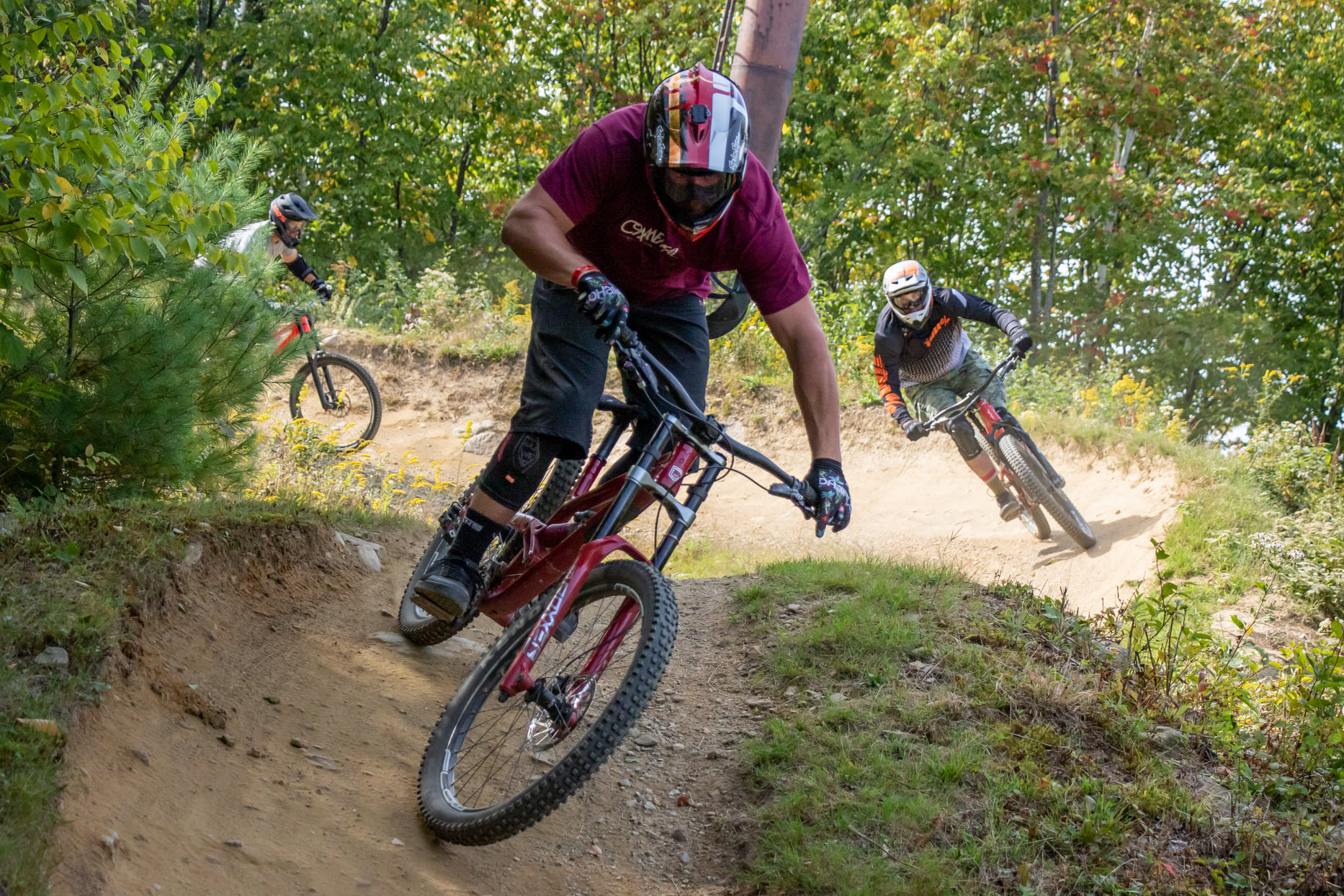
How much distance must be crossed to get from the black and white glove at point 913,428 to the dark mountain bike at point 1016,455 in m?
0.18

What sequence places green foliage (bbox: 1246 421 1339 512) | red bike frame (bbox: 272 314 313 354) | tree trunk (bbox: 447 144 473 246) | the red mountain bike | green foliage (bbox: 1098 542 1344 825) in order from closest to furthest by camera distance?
1. the red mountain bike
2. green foliage (bbox: 1098 542 1344 825)
3. red bike frame (bbox: 272 314 313 354)
4. green foliage (bbox: 1246 421 1339 512)
5. tree trunk (bbox: 447 144 473 246)

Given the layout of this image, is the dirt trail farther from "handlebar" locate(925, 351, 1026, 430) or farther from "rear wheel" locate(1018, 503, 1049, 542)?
"rear wheel" locate(1018, 503, 1049, 542)

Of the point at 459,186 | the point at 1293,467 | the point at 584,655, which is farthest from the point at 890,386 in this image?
the point at 459,186

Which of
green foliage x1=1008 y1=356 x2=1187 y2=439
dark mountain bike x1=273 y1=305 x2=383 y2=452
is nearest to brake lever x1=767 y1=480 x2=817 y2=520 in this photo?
dark mountain bike x1=273 y1=305 x2=383 y2=452

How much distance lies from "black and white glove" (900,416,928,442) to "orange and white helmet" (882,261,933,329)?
3.21ft

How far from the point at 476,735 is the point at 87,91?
2657 millimetres

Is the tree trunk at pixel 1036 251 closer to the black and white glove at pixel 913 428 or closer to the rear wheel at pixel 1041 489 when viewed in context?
the rear wheel at pixel 1041 489

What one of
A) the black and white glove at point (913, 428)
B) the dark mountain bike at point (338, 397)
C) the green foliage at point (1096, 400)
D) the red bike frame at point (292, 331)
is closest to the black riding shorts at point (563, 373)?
the red bike frame at point (292, 331)

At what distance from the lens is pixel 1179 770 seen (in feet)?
11.0

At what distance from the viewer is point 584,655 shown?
3.10 m

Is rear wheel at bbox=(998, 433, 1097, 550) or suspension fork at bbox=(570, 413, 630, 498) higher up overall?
suspension fork at bbox=(570, 413, 630, 498)

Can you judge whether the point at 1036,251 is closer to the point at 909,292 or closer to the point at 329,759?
the point at 909,292

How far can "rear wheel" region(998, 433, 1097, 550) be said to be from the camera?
809 cm

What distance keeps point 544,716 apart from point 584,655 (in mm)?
237
